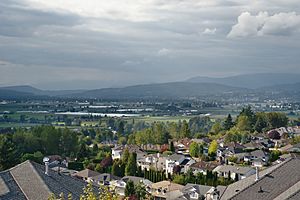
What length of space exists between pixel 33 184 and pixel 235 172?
86.0 ft

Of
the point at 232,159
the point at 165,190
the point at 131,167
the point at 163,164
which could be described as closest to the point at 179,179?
the point at 165,190

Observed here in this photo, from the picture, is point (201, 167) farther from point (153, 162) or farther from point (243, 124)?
point (243, 124)

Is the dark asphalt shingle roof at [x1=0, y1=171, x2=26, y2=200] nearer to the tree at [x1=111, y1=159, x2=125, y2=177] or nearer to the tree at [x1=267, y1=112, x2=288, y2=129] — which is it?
the tree at [x1=111, y1=159, x2=125, y2=177]

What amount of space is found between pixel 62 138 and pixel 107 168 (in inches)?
654

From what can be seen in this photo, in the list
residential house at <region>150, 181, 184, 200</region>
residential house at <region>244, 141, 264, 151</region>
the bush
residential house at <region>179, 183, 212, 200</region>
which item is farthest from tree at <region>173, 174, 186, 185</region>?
residential house at <region>244, 141, 264, 151</region>

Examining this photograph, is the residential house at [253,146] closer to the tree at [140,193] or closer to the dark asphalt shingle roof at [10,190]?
the tree at [140,193]

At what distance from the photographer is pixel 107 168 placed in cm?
4600

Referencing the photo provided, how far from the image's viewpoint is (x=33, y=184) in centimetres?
1569

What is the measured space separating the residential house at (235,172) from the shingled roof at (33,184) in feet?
76.0

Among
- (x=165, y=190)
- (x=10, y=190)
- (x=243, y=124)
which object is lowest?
(x=165, y=190)

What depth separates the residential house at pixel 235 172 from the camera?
38594 millimetres

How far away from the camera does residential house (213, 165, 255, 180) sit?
1519 inches

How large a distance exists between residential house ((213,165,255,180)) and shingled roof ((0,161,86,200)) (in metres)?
23.2

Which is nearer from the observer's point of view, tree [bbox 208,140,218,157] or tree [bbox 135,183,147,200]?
tree [bbox 135,183,147,200]
